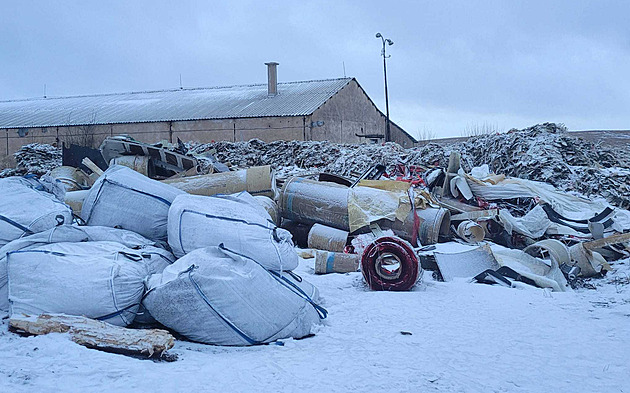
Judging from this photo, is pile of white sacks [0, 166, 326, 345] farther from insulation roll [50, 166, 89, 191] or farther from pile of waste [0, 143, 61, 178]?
pile of waste [0, 143, 61, 178]

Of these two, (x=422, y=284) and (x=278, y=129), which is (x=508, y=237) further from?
(x=278, y=129)

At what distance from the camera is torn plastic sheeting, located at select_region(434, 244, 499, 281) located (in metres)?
4.97

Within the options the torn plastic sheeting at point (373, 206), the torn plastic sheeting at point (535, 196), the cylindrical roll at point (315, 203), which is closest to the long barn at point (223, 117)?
the torn plastic sheeting at point (535, 196)

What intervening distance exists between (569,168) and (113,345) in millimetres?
8317

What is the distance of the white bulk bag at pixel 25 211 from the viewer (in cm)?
352

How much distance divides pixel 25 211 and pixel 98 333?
1418 millimetres

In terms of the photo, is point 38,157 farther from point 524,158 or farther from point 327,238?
point 524,158

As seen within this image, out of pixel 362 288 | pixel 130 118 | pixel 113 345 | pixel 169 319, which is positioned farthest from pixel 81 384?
pixel 130 118

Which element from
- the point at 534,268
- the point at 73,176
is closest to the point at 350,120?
the point at 73,176

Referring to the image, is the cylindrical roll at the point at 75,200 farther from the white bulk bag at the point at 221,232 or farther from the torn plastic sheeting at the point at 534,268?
the torn plastic sheeting at the point at 534,268

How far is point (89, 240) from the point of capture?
3521 millimetres

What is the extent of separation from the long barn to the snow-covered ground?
1508cm

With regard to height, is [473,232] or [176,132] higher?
[176,132]

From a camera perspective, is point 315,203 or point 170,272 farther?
point 315,203
